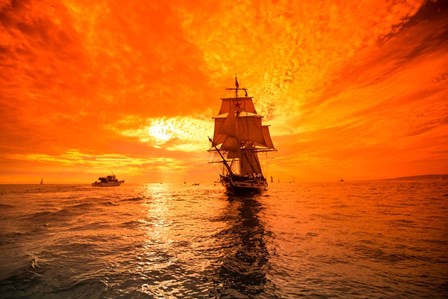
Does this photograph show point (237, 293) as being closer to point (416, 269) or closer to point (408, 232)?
point (416, 269)

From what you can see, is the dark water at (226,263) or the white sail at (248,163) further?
the white sail at (248,163)

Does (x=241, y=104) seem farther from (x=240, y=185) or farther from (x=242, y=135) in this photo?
(x=240, y=185)

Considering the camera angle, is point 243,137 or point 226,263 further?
point 243,137

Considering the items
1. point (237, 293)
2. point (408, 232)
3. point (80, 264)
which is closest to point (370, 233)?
point (408, 232)

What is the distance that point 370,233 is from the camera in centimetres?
1526

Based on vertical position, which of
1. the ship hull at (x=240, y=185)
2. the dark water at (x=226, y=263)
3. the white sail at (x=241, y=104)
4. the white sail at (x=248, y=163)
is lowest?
the dark water at (x=226, y=263)

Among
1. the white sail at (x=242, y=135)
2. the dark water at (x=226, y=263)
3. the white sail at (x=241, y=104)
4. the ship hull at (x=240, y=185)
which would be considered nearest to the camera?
the dark water at (x=226, y=263)

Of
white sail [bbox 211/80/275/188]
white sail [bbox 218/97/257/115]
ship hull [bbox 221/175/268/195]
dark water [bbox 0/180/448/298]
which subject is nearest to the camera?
dark water [bbox 0/180/448/298]

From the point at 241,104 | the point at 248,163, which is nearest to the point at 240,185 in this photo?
the point at 248,163

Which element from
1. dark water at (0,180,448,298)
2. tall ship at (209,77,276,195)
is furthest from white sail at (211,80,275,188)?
dark water at (0,180,448,298)

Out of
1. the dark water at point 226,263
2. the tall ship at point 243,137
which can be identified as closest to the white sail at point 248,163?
the tall ship at point 243,137

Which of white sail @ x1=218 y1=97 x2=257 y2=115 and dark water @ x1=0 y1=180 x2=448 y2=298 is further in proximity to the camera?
white sail @ x1=218 y1=97 x2=257 y2=115

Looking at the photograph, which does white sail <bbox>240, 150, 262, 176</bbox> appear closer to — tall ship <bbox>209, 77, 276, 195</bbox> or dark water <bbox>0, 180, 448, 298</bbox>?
tall ship <bbox>209, 77, 276, 195</bbox>

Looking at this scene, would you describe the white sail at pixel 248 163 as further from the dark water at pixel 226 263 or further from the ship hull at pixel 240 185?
the dark water at pixel 226 263
